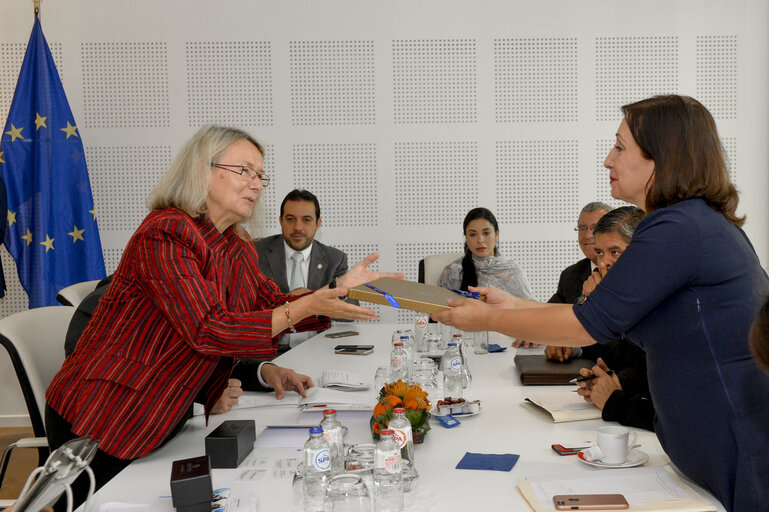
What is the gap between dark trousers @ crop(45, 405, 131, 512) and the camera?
196 centimetres

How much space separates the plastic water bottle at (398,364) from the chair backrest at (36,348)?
4.20ft

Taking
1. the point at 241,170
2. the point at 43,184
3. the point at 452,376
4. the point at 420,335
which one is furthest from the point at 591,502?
the point at 43,184

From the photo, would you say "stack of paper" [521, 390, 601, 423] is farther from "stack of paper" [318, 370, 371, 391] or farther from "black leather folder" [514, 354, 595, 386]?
"stack of paper" [318, 370, 371, 391]

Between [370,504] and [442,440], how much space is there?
1.82ft

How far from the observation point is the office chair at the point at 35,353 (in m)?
2.43

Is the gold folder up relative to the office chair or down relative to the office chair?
up

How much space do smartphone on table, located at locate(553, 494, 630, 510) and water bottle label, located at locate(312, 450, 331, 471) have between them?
517mm

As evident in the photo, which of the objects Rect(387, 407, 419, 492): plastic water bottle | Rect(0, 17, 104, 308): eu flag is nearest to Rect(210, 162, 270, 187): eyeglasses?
→ Rect(387, 407, 419, 492): plastic water bottle

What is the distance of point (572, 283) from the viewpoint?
432 cm

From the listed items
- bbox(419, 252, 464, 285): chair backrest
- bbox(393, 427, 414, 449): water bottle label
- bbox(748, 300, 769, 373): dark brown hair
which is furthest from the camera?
bbox(419, 252, 464, 285): chair backrest

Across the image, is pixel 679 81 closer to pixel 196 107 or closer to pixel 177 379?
pixel 196 107

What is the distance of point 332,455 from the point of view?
Answer: 172 centimetres

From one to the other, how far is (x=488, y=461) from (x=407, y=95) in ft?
14.7

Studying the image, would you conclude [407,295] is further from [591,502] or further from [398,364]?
[591,502]
